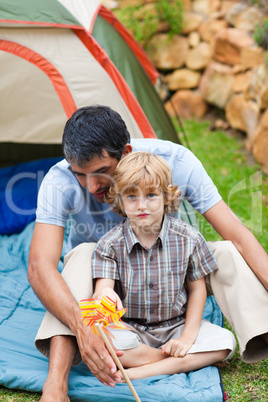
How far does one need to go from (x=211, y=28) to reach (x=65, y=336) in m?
4.25

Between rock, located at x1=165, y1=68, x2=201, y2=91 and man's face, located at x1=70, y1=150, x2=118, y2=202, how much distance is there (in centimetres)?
374

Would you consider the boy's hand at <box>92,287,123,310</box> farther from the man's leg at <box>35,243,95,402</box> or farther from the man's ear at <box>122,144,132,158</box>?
the man's ear at <box>122,144,132,158</box>

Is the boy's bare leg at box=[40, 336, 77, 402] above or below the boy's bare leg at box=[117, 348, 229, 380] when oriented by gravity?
above

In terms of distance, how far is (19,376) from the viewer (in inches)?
71.6

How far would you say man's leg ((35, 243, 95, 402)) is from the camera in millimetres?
1645

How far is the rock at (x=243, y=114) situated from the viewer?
14.3 ft

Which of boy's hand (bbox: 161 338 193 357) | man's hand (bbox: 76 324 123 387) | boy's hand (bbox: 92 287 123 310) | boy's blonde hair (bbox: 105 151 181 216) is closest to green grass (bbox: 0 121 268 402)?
boy's hand (bbox: 161 338 193 357)

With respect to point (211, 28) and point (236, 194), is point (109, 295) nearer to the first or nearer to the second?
point (236, 194)

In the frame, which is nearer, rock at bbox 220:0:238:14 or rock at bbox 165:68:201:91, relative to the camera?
rock at bbox 220:0:238:14

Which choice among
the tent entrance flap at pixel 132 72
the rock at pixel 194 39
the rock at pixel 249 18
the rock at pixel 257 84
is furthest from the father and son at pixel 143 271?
the rock at pixel 194 39

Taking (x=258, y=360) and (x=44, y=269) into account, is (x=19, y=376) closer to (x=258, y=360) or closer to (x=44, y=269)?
(x=44, y=269)

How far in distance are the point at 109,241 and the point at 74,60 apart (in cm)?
134

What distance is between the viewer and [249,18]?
497 cm

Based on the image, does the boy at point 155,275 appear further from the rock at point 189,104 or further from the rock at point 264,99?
the rock at point 189,104
